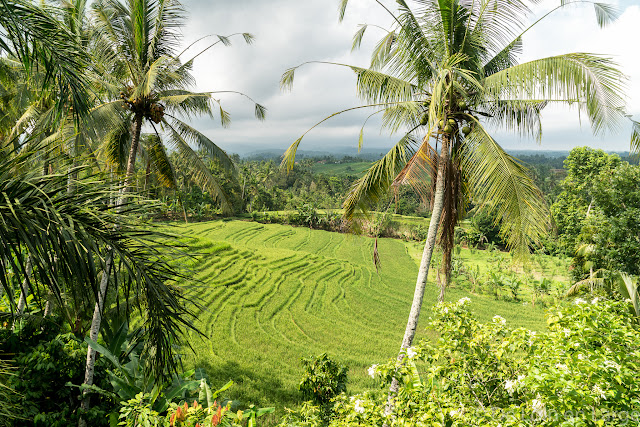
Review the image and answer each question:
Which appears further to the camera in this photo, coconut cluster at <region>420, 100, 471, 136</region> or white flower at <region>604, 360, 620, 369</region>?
coconut cluster at <region>420, 100, 471, 136</region>

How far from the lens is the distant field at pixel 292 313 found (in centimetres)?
928

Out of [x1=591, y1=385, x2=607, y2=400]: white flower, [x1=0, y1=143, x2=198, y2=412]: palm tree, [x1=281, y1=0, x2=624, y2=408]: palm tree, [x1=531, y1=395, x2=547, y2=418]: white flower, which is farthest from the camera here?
[x1=281, y1=0, x2=624, y2=408]: palm tree

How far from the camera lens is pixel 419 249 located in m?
33.2

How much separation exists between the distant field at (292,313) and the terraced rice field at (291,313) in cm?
4

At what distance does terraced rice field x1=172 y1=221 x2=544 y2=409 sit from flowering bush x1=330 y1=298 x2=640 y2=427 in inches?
98.7

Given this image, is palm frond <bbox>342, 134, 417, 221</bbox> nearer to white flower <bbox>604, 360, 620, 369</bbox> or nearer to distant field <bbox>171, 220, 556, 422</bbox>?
distant field <bbox>171, 220, 556, 422</bbox>

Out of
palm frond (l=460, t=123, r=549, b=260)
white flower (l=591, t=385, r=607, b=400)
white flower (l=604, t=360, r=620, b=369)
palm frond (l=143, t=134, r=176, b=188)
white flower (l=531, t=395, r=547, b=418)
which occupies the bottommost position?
white flower (l=531, t=395, r=547, b=418)

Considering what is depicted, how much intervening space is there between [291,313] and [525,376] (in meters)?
13.0

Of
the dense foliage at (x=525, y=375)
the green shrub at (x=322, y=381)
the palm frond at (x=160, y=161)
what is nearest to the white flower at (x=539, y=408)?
the dense foliage at (x=525, y=375)

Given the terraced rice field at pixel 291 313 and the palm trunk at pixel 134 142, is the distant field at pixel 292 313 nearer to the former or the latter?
the terraced rice field at pixel 291 313

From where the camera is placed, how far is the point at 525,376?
2.75 metres

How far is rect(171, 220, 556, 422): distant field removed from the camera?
9.28 m

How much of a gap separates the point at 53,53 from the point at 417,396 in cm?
456

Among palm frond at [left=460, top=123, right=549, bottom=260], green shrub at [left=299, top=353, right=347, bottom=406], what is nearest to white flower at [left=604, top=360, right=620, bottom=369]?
palm frond at [left=460, top=123, right=549, bottom=260]
